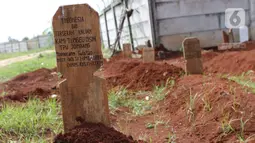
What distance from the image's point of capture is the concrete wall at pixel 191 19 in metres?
8.20

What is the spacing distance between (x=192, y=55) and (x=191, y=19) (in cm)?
451

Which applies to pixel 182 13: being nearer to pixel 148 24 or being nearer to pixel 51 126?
pixel 148 24

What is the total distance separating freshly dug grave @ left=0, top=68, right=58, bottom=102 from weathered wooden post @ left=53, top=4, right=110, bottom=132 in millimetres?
1876

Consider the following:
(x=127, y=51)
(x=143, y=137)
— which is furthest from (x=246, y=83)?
(x=127, y=51)

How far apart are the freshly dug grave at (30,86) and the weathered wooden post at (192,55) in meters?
1.82

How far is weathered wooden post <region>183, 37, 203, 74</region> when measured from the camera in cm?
398

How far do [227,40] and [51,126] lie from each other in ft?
20.1

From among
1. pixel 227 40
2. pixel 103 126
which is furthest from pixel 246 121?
pixel 227 40

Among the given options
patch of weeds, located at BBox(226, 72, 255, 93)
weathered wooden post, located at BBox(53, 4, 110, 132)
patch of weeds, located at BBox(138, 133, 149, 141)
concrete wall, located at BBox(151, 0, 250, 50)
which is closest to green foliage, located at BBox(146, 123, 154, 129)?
patch of weeds, located at BBox(138, 133, 149, 141)

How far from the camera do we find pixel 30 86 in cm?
555

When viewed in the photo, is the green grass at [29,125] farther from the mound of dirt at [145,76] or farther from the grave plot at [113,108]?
the mound of dirt at [145,76]

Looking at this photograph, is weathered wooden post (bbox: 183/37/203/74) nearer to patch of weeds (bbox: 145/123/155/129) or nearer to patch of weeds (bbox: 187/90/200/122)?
patch of weeds (bbox: 187/90/200/122)

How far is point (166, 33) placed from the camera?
8305 millimetres

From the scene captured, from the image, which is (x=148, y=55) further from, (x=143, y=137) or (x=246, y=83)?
(x=143, y=137)
